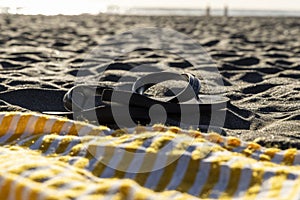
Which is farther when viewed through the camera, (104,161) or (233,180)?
(104,161)

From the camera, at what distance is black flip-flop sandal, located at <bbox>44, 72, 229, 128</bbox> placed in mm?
1991

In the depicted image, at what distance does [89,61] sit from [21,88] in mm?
1556

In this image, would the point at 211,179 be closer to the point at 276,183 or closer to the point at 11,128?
the point at 276,183

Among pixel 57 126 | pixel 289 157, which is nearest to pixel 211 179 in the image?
pixel 289 157

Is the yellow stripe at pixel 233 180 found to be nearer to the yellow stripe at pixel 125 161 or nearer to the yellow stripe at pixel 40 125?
the yellow stripe at pixel 125 161

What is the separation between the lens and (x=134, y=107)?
2086 millimetres

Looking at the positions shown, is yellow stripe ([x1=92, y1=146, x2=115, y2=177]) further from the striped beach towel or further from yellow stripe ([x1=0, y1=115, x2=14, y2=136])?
yellow stripe ([x1=0, y1=115, x2=14, y2=136])

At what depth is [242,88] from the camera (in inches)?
121

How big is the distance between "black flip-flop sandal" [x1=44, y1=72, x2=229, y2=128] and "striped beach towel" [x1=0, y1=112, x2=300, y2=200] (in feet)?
0.92

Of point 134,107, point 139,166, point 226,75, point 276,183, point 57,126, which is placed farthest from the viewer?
point 226,75

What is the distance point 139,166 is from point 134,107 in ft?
2.25

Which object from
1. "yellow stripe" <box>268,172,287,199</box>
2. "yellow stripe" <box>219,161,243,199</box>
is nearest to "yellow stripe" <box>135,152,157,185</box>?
"yellow stripe" <box>219,161,243,199</box>

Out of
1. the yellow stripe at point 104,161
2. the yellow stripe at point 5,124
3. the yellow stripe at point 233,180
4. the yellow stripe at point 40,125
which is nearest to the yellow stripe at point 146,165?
the yellow stripe at point 104,161

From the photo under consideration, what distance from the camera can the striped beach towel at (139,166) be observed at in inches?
48.8
